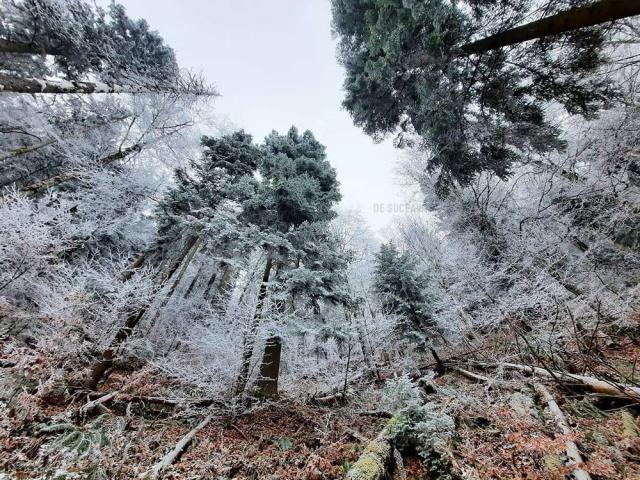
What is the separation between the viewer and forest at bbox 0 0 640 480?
15.9 ft

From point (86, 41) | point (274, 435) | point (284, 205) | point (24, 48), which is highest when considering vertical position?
point (86, 41)

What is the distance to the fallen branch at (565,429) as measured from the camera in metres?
3.55

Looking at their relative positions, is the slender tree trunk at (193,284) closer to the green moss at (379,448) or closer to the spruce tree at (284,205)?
the spruce tree at (284,205)

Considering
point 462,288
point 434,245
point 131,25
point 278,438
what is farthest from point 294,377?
point 131,25

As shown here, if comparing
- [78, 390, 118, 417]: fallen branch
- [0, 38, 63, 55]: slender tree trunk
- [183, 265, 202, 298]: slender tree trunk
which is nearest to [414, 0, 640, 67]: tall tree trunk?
[78, 390, 118, 417]: fallen branch

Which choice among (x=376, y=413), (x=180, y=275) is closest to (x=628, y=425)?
(x=376, y=413)

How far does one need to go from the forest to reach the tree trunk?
0.08m

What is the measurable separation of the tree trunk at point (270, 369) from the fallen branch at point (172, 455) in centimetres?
163

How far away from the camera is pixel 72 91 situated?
29.8 feet

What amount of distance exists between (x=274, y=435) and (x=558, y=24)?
380 inches

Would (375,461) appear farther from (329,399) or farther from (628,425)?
(329,399)

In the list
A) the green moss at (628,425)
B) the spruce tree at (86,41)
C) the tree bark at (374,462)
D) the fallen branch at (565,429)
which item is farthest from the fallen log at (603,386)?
the spruce tree at (86,41)

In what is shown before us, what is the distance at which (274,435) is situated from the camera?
649cm

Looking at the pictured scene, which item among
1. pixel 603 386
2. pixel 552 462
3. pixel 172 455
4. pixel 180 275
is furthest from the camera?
Answer: pixel 180 275
